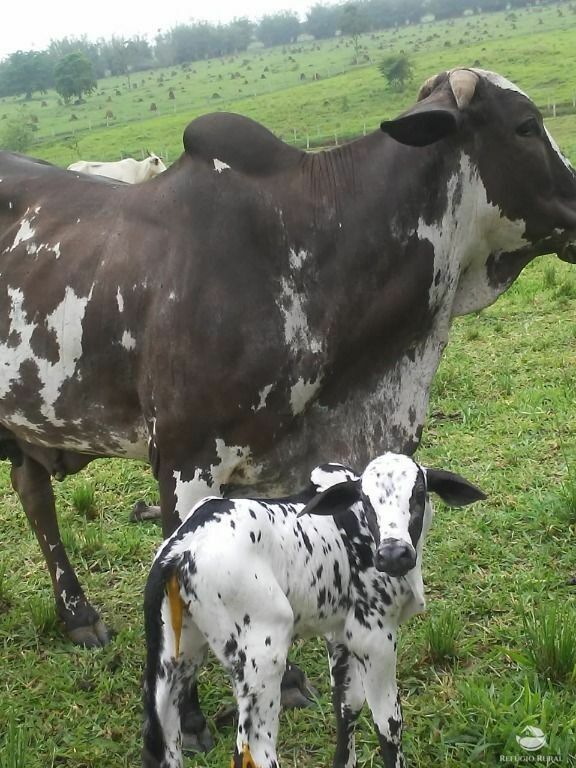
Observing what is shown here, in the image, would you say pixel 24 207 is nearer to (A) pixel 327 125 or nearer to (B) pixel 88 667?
(B) pixel 88 667

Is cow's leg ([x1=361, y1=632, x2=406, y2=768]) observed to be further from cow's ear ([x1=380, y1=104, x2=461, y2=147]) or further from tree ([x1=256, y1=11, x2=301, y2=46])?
tree ([x1=256, y1=11, x2=301, y2=46])

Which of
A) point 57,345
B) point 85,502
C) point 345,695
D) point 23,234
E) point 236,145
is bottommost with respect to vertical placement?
point 85,502

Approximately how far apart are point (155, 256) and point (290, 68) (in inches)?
2081

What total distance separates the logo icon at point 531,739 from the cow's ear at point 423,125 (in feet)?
5.90

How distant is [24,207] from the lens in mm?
3297

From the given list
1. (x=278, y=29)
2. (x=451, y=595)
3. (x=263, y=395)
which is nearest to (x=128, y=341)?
(x=263, y=395)

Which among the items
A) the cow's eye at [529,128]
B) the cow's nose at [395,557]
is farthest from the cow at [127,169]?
the cow's nose at [395,557]

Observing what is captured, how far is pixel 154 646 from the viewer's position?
84.7 inches

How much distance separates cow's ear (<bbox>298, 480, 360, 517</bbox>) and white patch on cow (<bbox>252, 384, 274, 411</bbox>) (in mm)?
586

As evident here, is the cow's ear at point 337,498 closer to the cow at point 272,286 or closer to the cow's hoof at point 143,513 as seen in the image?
the cow at point 272,286

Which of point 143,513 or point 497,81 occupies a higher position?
point 497,81

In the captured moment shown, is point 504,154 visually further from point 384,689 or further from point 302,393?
point 384,689

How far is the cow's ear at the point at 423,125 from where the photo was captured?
263cm

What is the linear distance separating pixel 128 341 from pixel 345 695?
1.26m
